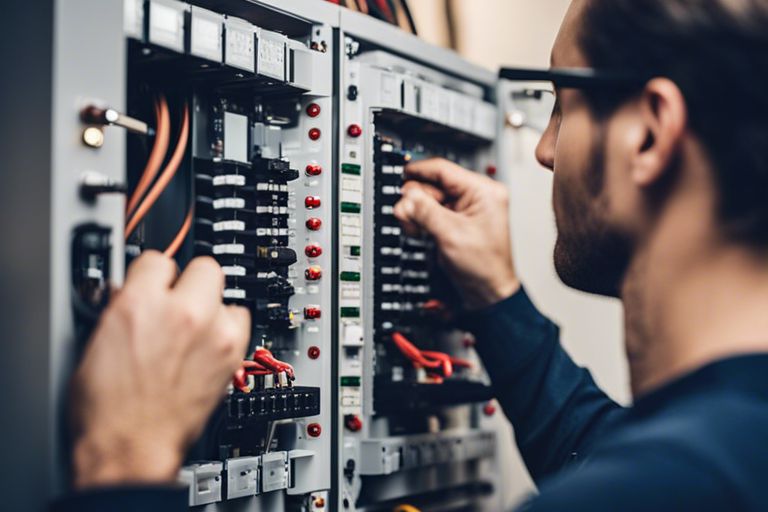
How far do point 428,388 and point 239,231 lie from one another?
0.55 meters

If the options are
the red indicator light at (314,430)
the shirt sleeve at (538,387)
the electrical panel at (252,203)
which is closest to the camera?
the electrical panel at (252,203)

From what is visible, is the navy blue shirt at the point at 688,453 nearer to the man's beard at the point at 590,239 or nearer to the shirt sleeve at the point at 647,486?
the shirt sleeve at the point at 647,486

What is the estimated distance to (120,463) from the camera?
3.29 ft

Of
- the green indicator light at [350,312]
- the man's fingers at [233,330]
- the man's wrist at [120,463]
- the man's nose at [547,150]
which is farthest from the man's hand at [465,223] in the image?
the man's wrist at [120,463]

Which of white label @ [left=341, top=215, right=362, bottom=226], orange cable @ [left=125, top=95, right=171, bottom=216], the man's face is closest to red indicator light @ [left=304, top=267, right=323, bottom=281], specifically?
white label @ [left=341, top=215, right=362, bottom=226]

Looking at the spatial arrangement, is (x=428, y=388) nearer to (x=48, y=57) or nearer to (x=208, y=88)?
(x=208, y=88)

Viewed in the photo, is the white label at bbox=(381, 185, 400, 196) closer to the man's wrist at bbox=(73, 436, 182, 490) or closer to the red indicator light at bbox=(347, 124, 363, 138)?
the red indicator light at bbox=(347, 124, 363, 138)

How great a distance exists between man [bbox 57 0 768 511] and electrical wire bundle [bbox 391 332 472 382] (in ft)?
2.02

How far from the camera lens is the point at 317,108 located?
5.49ft

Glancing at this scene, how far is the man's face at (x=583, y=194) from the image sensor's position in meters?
1.18

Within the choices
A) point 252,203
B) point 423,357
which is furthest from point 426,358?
point 252,203

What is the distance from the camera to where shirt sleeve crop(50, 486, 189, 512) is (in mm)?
948

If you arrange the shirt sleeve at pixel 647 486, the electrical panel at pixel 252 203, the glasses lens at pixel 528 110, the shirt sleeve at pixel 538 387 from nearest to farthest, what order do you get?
the shirt sleeve at pixel 647 486
the electrical panel at pixel 252 203
the shirt sleeve at pixel 538 387
the glasses lens at pixel 528 110

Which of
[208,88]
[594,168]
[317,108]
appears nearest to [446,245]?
[317,108]
